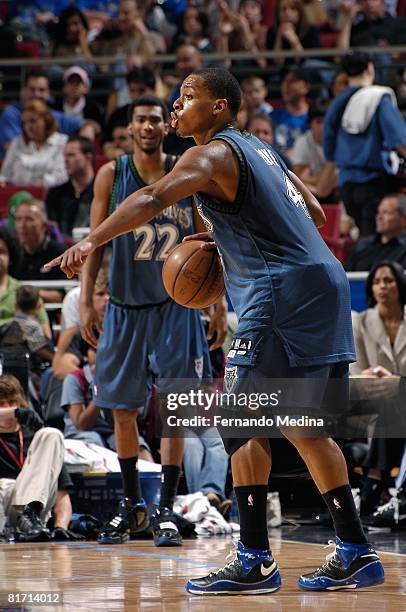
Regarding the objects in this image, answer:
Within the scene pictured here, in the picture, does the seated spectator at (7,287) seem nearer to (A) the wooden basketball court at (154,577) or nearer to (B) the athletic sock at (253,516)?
(A) the wooden basketball court at (154,577)

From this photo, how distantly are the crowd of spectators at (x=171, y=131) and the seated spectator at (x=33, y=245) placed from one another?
12 millimetres

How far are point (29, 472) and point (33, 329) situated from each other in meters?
1.73

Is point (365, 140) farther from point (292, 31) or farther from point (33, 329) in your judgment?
point (292, 31)

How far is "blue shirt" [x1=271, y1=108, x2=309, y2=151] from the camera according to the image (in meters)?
12.5

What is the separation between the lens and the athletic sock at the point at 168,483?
601cm

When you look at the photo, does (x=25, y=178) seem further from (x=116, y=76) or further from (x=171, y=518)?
(x=171, y=518)

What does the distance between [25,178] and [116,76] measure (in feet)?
6.72

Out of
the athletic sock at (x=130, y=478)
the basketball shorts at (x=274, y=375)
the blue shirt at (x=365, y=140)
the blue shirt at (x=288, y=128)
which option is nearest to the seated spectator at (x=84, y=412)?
the athletic sock at (x=130, y=478)

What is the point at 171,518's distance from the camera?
237 inches

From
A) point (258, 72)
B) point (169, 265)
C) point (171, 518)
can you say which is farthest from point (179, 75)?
point (169, 265)

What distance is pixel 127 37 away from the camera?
13922mm

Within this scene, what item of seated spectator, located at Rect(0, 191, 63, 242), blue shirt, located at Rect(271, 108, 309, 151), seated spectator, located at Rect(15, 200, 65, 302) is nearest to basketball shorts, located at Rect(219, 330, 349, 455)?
seated spectator, located at Rect(15, 200, 65, 302)

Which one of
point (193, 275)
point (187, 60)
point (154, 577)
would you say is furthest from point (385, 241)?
point (154, 577)
